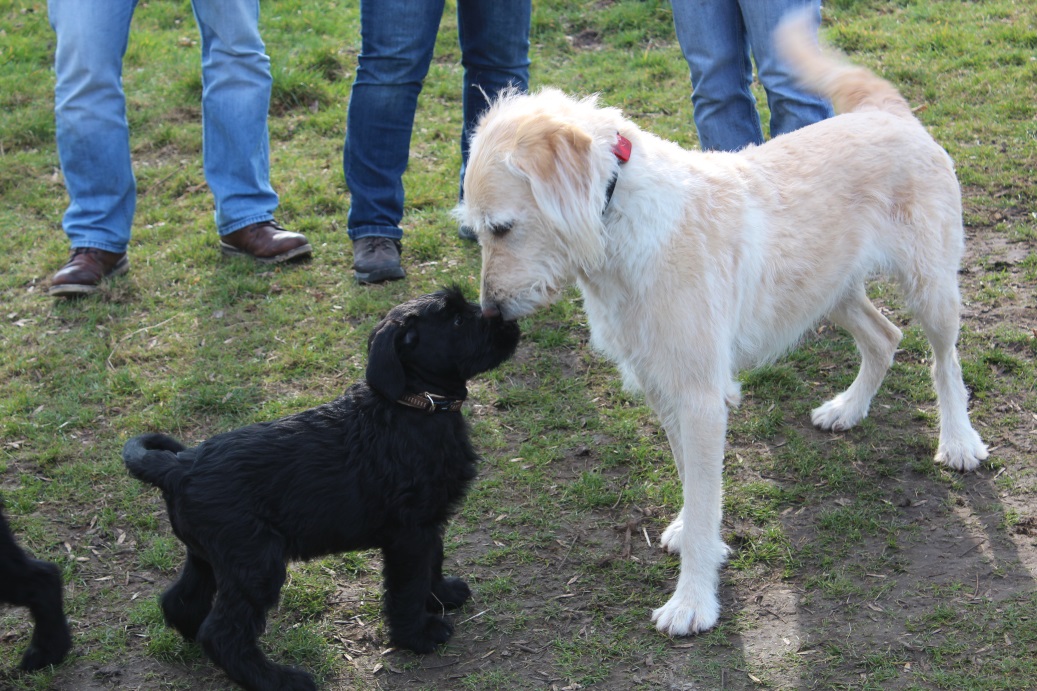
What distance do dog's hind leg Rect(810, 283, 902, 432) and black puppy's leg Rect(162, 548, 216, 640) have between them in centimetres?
275

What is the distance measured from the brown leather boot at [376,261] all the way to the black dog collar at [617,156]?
2.68 m

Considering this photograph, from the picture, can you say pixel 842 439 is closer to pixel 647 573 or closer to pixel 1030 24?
pixel 647 573

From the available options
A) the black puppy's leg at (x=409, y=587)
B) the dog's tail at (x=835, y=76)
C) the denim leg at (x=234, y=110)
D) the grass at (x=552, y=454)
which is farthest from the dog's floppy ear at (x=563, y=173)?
the denim leg at (x=234, y=110)

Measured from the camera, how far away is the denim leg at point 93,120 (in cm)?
554

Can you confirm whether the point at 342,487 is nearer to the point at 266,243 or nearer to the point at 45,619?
the point at 45,619

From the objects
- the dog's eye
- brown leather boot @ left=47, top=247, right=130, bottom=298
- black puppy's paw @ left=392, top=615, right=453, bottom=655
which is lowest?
black puppy's paw @ left=392, top=615, right=453, bottom=655

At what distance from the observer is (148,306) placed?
18.7 feet

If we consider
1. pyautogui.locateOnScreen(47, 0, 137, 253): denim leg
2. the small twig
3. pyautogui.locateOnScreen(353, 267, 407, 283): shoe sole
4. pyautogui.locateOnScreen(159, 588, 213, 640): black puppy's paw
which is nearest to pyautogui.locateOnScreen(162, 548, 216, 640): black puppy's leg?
pyautogui.locateOnScreen(159, 588, 213, 640): black puppy's paw

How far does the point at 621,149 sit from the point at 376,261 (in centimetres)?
276

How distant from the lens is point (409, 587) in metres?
3.24

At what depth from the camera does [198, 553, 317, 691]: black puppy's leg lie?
3.02 meters

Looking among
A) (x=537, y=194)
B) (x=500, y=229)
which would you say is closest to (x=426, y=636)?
(x=500, y=229)

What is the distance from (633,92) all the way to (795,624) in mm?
5376

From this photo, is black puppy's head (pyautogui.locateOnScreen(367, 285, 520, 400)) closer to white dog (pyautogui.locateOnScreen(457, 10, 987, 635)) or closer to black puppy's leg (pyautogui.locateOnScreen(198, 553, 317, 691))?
white dog (pyautogui.locateOnScreen(457, 10, 987, 635))
